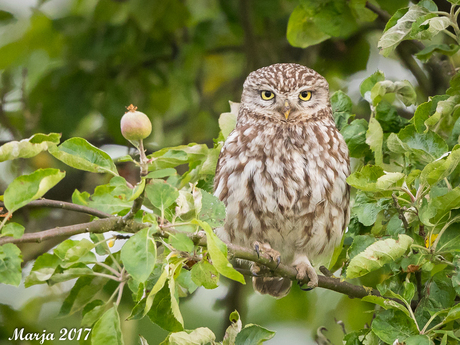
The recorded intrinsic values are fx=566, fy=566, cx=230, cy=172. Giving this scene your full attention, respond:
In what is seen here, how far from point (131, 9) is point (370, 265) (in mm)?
2715

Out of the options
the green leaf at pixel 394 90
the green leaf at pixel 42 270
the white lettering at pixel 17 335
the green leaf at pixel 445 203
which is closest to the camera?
the green leaf at pixel 445 203

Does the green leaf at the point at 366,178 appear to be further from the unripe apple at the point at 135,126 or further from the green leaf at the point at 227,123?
the green leaf at the point at 227,123

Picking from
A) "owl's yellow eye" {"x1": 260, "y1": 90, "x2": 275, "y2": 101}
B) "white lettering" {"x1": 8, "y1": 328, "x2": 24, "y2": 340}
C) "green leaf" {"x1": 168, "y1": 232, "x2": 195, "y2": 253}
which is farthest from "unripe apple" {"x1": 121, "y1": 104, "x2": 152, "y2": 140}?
"white lettering" {"x1": 8, "y1": 328, "x2": 24, "y2": 340}

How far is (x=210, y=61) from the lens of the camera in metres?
5.13

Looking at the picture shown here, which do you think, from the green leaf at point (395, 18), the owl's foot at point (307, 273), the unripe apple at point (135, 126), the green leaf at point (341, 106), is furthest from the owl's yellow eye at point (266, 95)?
the unripe apple at point (135, 126)

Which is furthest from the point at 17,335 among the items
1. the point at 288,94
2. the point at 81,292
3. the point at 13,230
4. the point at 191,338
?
the point at 13,230

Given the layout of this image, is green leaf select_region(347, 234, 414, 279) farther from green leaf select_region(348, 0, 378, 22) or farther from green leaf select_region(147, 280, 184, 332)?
green leaf select_region(348, 0, 378, 22)

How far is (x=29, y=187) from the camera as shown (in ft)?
4.91

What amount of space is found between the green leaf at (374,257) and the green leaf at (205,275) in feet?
1.43

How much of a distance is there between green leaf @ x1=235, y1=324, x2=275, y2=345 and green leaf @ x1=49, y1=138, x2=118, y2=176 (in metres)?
0.76

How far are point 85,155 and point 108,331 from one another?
1.92 ft

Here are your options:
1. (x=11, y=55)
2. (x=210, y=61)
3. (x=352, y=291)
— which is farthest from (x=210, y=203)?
(x=210, y=61)

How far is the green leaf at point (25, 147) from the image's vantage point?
149 cm

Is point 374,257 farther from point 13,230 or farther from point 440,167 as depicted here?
point 13,230
